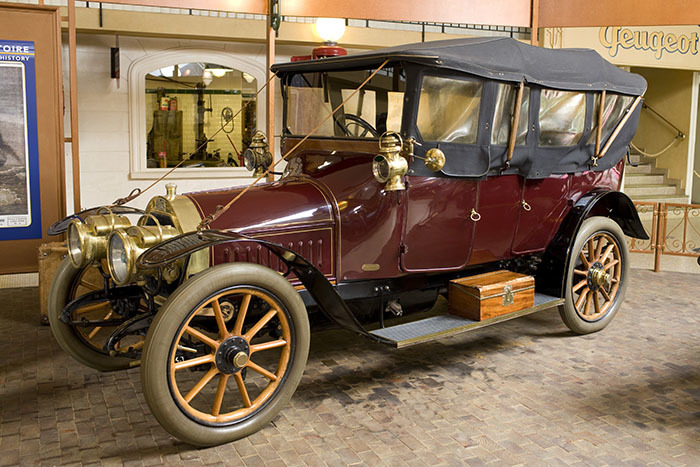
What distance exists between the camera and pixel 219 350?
119 inches

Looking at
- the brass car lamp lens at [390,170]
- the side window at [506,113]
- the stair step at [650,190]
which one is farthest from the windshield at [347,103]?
the stair step at [650,190]

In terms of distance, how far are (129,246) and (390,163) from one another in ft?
4.32

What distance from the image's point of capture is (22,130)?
5195mm

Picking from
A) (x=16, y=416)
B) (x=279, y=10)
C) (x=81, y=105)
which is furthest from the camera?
(x=81, y=105)

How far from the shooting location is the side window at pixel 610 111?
15.0 feet

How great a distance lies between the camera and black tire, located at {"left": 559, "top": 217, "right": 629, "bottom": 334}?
4496 millimetres

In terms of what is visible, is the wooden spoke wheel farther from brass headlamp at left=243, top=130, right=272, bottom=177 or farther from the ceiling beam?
the ceiling beam

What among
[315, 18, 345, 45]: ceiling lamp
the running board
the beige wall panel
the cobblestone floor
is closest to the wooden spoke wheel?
the cobblestone floor

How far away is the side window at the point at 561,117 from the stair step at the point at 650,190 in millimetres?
7255

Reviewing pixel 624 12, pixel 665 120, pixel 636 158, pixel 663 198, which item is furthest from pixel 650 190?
pixel 624 12

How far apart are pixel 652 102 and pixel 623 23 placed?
6.41m

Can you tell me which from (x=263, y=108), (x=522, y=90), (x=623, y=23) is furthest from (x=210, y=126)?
(x=522, y=90)

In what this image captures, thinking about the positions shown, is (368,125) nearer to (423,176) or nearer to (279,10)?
(423,176)

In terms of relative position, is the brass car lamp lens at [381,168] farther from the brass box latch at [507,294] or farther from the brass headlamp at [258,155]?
the brass headlamp at [258,155]
